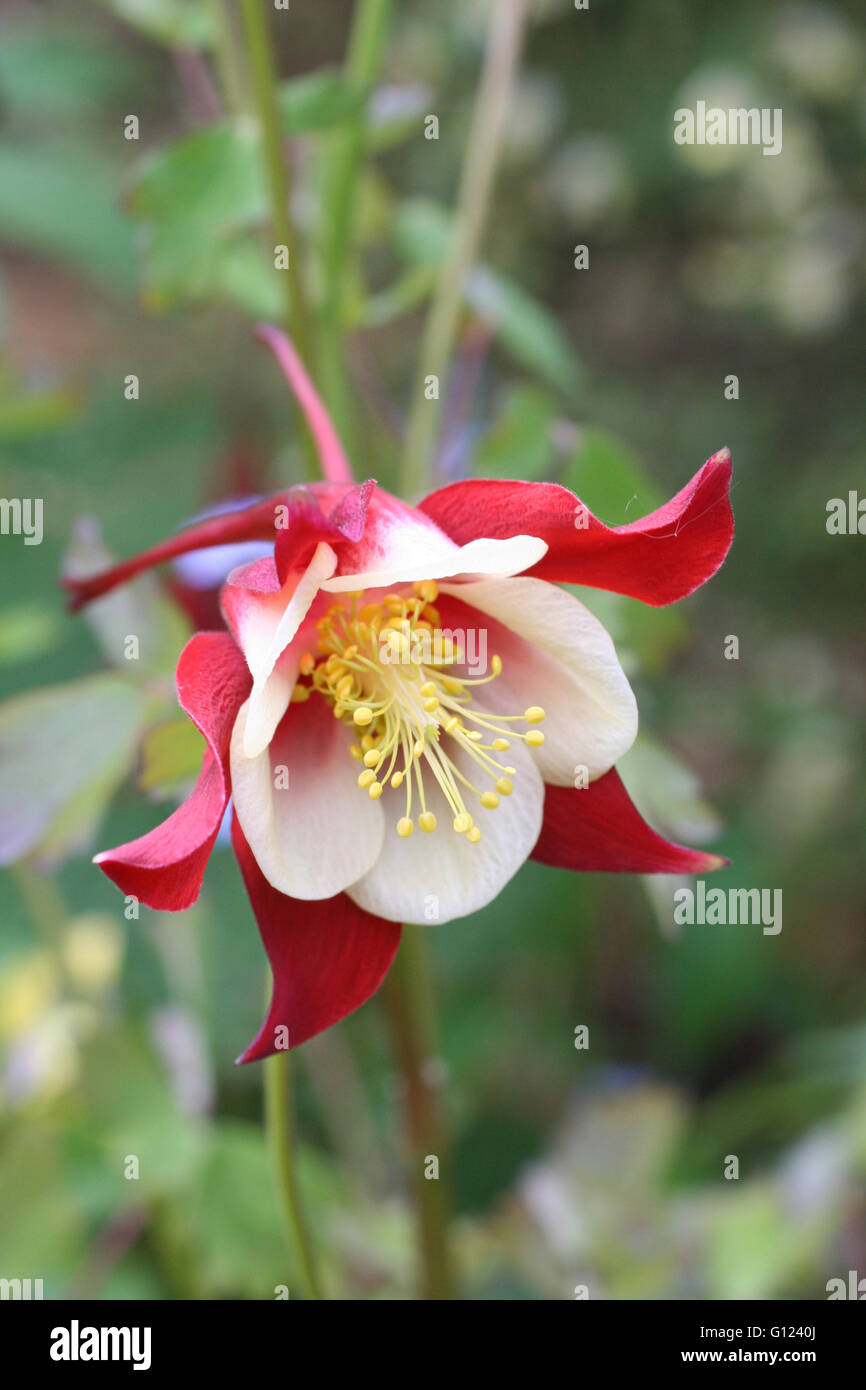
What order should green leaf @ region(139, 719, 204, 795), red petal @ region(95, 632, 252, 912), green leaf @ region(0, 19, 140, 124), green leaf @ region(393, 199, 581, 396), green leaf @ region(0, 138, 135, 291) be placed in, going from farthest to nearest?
green leaf @ region(0, 19, 140, 124) < green leaf @ region(0, 138, 135, 291) < green leaf @ region(393, 199, 581, 396) < green leaf @ region(139, 719, 204, 795) < red petal @ region(95, 632, 252, 912)

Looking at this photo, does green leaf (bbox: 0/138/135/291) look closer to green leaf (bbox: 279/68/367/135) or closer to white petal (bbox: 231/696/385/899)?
green leaf (bbox: 279/68/367/135)

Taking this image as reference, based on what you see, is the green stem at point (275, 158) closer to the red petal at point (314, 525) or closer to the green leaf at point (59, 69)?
the red petal at point (314, 525)

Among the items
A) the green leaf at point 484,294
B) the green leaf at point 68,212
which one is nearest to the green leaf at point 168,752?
the green leaf at point 484,294

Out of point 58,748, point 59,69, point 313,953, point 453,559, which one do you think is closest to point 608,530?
point 453,559

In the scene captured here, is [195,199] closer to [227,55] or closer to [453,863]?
[227,55]

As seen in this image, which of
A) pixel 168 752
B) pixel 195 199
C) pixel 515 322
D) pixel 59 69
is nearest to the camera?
pixel 168 752

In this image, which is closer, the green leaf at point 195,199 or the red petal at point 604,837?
the red petal at point 604,837

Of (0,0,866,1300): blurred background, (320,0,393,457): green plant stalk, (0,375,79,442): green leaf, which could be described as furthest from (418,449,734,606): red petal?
(0,375,79,442): green leaf
